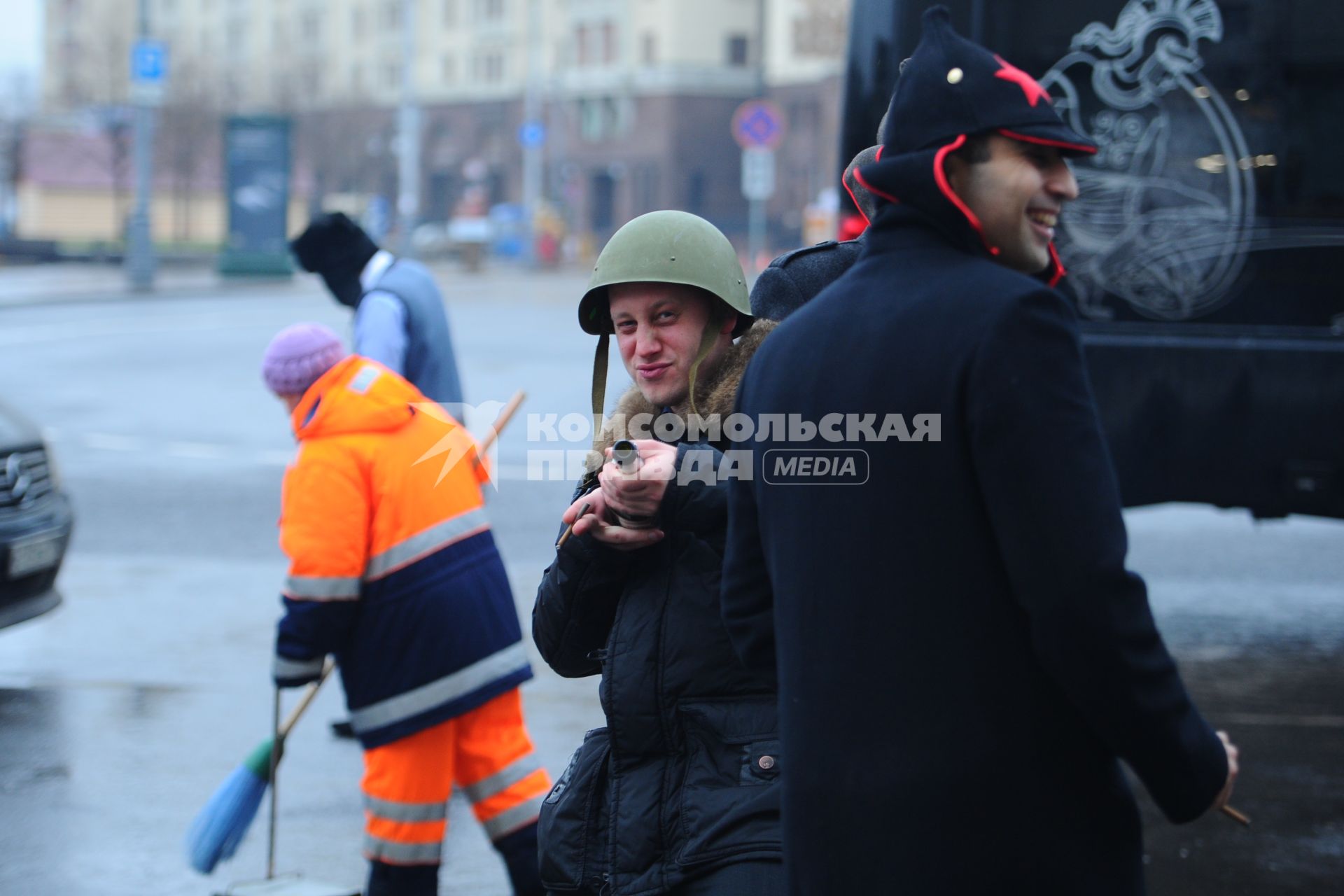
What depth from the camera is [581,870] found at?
2.65 m

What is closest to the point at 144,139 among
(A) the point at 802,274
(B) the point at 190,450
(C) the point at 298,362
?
(B) the point at 190,450

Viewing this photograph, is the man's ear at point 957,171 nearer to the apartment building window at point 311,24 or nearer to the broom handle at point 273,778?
the broom handle at point 273,778

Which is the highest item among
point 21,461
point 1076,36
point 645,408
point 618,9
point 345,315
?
point 618,9

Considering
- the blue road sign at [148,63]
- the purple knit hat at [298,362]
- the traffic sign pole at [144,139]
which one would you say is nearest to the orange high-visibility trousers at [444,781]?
the purple knit hat at [298,362]

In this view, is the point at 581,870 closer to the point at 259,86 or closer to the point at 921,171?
the point at 921,171

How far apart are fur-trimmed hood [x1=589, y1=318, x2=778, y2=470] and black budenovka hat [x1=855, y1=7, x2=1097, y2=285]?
2.19 feet

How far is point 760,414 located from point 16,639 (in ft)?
21.4

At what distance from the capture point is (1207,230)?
646 cm

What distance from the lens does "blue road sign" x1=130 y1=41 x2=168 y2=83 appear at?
29891 millimetres

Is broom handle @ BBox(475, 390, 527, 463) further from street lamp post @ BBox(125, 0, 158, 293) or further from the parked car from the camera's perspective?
street lamp post @ BBox(125, 0, 158, 293)

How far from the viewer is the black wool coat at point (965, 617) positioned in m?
1.93

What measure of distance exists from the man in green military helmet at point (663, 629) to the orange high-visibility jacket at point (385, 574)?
4.51 feet

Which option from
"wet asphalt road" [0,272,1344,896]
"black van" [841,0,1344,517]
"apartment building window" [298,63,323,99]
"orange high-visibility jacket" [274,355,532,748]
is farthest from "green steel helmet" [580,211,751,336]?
"apartment building window" [298,63,323,99]

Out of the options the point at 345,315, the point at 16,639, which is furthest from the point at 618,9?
the point at 16,639
